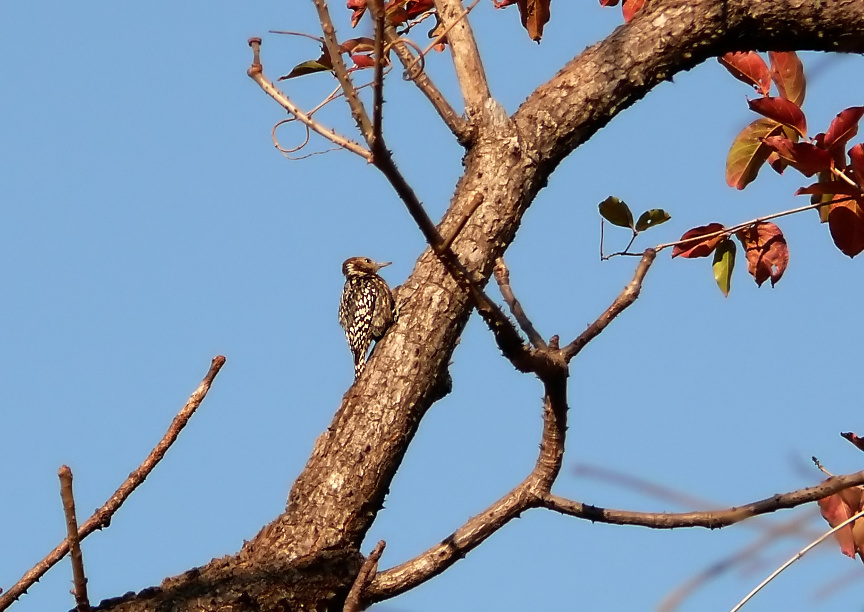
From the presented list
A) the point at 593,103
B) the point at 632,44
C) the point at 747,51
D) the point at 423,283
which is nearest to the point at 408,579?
the point at 423,283

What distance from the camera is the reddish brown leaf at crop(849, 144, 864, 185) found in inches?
163

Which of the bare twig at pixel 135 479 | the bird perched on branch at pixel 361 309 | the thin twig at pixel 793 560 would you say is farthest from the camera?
the bird perched on branch at pixel 361 309

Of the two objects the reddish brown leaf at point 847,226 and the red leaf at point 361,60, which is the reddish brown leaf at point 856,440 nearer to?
the reddish brown leaf at point 847,226

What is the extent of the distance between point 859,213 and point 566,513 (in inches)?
69.1

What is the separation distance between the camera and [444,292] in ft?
13.6

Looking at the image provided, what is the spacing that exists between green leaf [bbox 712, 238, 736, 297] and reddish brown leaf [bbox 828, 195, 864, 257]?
427 mm

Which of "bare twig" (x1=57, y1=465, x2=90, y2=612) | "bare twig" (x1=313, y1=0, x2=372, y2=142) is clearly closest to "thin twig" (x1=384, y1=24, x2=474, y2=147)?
"bare twig" (x1=313, y1=0, x2=372, y2=142)

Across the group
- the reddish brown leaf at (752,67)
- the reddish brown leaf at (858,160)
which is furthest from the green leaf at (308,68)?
the reddish brown leaf at (858,160)

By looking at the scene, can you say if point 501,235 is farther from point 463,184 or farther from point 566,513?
point 566,513

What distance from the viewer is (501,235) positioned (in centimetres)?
420

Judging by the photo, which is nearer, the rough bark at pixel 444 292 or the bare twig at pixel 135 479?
the bare twig at pixel 135 479

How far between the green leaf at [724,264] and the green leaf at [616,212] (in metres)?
0.61

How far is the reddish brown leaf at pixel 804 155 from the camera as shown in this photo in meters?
4.20

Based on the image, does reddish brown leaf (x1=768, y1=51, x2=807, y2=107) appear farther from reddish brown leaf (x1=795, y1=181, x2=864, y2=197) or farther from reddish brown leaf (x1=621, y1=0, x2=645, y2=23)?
reddish brown leaf (x1=621, y1=0, x2=645, y2=23)
